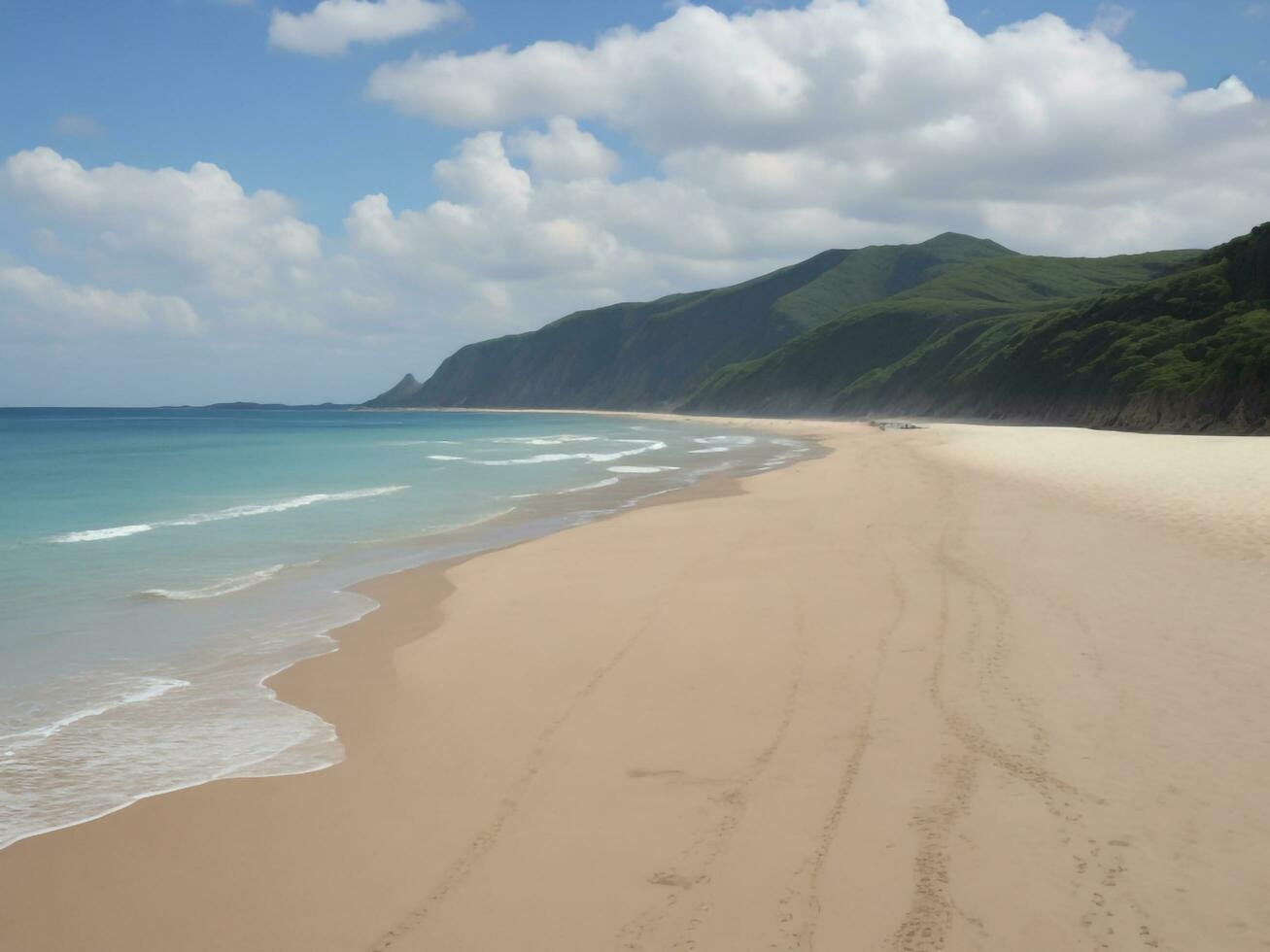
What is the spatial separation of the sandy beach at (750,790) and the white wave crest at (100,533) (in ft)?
36.2

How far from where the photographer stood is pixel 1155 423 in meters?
42.6

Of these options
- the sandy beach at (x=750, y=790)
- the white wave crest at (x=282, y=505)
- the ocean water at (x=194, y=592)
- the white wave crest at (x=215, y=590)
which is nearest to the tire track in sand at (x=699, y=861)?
the sandy beach at (x=750, y=790)

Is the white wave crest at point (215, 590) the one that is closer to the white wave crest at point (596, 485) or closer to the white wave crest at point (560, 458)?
the white wave crest at point (596, 485)

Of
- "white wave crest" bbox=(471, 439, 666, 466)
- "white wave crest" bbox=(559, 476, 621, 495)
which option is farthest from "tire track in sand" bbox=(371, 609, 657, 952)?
"white wave crest" bbox=(471, 439, 666, 466)

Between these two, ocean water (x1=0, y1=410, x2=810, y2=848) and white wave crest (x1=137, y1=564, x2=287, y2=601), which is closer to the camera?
ocean water (x1=0, y1=410, x2=810, y2=848)

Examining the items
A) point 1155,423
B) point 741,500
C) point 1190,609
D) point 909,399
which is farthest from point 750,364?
point 1190,609

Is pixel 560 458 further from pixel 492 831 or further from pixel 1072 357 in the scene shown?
pixel 1072 357

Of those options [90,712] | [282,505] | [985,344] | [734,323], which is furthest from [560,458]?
[734,323]

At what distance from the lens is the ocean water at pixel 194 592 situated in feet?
19.7

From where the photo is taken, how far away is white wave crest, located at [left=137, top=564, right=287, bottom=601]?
11844 mm

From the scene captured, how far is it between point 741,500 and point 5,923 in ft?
55.0

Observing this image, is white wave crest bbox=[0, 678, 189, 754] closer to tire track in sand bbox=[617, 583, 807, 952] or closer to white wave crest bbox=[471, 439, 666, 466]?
tire track in sand bbox=[617, 583, 807, 952]

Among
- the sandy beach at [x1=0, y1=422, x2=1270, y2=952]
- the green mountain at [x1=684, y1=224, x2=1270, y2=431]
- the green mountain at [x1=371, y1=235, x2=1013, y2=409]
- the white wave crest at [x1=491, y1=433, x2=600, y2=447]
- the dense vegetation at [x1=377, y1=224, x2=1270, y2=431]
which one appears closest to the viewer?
the sandy beach at [x1=0, y1=422, x2=1270, y2=952]

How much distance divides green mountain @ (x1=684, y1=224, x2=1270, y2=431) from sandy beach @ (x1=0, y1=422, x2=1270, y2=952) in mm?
36215
